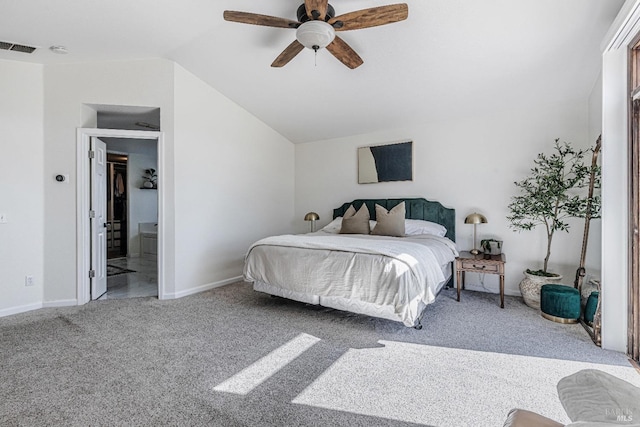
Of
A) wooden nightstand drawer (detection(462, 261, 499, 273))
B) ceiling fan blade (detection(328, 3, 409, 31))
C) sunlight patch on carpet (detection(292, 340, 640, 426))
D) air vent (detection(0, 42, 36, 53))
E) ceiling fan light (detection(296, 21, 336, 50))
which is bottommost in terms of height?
sunlight patch on carpet (detection(292, 340, 640, 426))

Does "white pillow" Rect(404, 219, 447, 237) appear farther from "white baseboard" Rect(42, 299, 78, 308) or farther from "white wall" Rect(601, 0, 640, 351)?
"white baseboard" Rect(42, 299, 78, 308)

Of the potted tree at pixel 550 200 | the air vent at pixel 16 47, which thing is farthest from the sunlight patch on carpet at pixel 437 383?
the air vent at pixel 16 47

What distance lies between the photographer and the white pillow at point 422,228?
4133 millimetres

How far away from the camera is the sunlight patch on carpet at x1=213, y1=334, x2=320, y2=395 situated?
194 cm

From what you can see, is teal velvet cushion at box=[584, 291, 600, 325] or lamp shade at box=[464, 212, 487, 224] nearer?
teal velvet cushion at box=[584, 291, 600, 325]

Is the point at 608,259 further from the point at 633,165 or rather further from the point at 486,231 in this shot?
the point at 486,231

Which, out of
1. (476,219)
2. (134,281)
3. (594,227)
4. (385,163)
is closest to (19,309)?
(134,281)

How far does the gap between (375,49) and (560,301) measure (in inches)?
122

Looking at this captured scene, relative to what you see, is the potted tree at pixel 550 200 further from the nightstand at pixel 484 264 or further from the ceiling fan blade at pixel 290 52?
the ceiling fan blade at pixel 290 52

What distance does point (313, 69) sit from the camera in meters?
3.69

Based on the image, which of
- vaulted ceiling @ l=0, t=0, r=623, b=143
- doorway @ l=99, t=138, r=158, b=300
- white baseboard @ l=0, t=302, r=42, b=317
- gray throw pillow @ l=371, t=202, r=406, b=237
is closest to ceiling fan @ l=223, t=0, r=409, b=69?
vaulted ceiling @ l=0, t=0, r=623, b=143

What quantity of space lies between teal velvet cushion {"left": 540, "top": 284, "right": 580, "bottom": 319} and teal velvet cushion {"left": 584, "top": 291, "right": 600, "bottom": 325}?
3.3 inches

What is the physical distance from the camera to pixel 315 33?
2.38 meters

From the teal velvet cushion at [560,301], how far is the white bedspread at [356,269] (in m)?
0.98
